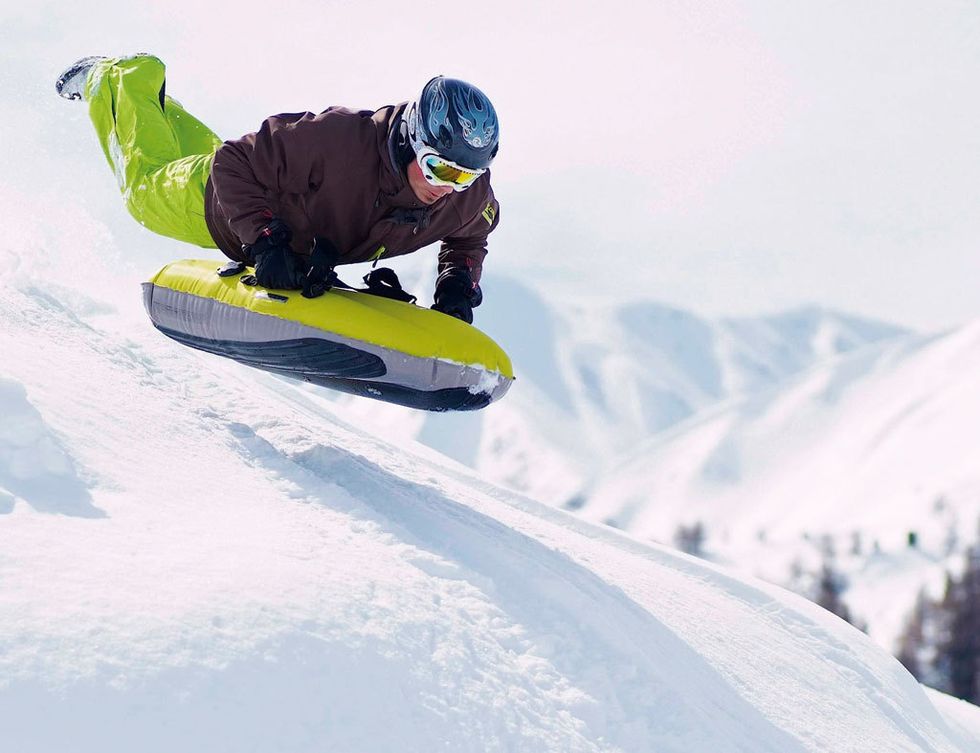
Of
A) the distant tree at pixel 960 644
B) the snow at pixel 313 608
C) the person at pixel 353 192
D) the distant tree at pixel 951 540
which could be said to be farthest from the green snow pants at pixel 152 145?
the distant tree at pixel 951 540

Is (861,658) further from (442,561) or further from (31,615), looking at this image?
(31,615)

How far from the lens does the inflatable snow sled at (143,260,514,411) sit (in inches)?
202

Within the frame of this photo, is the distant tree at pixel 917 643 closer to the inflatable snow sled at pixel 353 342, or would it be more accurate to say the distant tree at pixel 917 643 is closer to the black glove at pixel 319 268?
the inflatable snow sled at pixel 353 342

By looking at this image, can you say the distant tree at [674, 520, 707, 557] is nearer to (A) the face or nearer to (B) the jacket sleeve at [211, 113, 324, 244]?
(A) the face

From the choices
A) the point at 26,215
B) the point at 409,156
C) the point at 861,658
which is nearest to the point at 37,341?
the point at 409,156

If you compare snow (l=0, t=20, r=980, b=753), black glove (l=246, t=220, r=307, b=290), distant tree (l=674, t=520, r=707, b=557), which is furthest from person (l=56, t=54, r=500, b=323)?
distant tree (l=674, t=520, r=707, b=557)

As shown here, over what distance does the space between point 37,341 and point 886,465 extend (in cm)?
20726

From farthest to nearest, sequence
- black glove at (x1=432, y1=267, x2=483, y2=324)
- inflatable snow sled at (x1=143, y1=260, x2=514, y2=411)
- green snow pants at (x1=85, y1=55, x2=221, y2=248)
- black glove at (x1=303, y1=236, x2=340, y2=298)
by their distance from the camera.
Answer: green snow pants at (x1=85, y1=55, x2=221, y2=248) < black glove at (x1=432, y1=267, x2=483, y2=324) < black glove at (x1=303, y1=236, x2=340, y2=298) < inflatable snow sled at (x1=143, y1=260, x2=514, y2=411)

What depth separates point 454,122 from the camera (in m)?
4.57

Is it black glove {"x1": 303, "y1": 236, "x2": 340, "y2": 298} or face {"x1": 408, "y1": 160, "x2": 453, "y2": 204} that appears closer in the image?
face {"x1": 408, "y1": 160, "x2": 453, "y2": 204}

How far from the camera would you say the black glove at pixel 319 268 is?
523cm

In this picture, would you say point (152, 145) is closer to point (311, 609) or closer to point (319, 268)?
point (319, 268)

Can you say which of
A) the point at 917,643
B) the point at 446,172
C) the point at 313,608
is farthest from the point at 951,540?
the point at 313,608

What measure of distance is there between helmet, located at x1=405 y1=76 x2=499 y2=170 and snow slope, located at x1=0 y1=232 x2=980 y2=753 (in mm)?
1381
